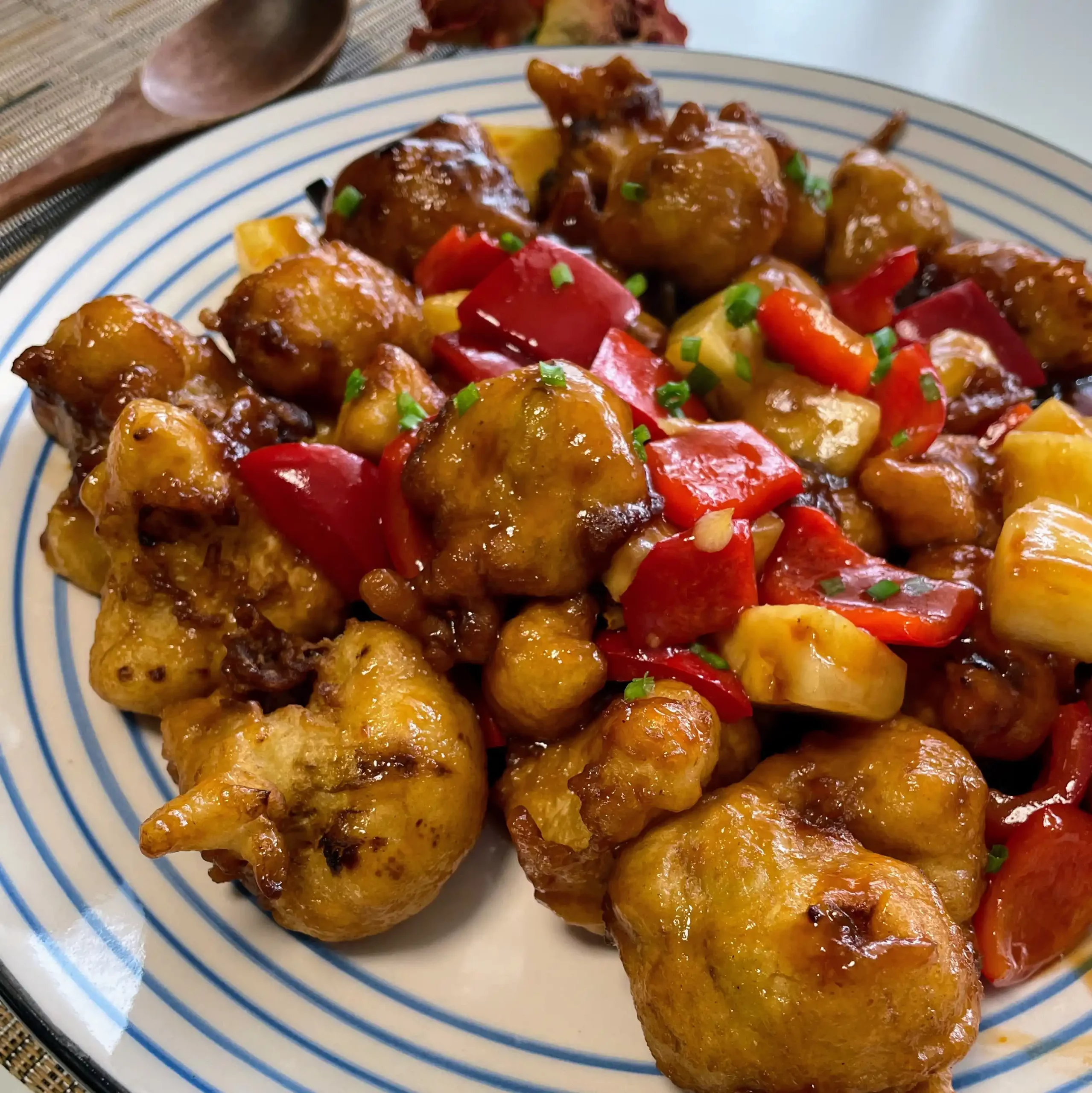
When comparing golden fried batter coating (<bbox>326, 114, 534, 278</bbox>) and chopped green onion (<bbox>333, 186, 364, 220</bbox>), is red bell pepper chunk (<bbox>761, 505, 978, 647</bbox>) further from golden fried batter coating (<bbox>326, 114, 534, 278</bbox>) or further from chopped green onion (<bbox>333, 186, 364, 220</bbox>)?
chopped green onion (<bbox>333, 186, 364, 220</bbox>)

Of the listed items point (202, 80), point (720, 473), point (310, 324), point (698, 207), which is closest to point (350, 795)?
point (720, 473)

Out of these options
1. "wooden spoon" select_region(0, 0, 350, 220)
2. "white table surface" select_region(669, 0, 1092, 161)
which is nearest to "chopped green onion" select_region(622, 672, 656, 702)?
"wooden spoon" select_region(0, 0, 350, 220)

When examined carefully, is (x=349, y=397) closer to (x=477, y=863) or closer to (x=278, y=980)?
(x=477, y=863)

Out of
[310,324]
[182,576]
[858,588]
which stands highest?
[310,324]

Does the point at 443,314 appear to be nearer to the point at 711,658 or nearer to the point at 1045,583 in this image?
the point at 711,658

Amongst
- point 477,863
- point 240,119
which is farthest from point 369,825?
point 240,119

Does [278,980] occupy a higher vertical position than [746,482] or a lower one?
lower

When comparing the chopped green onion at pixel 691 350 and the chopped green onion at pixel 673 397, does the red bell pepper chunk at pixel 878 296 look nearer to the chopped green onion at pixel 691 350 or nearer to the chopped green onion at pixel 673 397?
the chopped green onion at pixel 691 350
